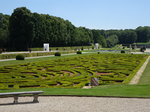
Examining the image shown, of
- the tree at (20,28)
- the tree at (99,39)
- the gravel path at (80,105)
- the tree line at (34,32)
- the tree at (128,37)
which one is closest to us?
the gravel path at (80,105)

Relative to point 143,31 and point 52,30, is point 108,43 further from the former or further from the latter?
point 52,30

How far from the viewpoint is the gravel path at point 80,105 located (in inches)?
257

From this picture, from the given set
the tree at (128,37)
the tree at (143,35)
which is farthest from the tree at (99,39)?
the tree at (143,35)

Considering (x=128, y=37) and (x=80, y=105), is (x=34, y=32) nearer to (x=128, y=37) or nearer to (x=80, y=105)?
(x=80, y=105)

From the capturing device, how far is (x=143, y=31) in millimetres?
128125

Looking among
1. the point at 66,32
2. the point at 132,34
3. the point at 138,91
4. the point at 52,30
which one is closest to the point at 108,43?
the point at 132,34

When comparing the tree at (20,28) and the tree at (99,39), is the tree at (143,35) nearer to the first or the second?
the tree at (99,39)

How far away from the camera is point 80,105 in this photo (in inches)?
277

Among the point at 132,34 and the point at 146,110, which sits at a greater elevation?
the point at 132,34

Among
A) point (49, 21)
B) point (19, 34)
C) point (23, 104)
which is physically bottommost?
point (23, 104)

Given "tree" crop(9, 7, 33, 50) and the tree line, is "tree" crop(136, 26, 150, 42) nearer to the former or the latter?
the tree line

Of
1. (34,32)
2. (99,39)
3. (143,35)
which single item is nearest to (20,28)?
(34,32)

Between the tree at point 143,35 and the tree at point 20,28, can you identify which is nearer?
the tree at point 20,28

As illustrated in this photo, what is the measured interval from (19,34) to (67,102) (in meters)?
43.7
